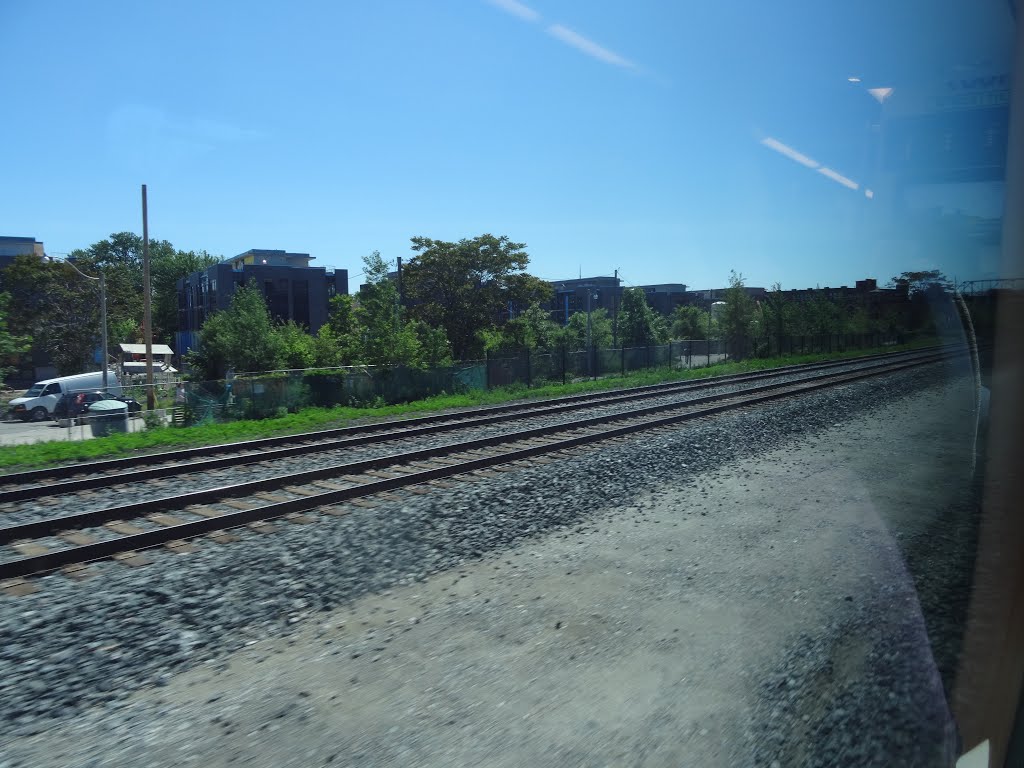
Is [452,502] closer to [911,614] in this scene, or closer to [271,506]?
[271,506]

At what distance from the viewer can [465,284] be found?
1469 inches

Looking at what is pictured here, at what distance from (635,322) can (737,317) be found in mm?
7091

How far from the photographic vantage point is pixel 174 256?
309 feet

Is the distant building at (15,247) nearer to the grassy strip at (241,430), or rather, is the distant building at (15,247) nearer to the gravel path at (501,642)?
the grassy strip at (241,430)

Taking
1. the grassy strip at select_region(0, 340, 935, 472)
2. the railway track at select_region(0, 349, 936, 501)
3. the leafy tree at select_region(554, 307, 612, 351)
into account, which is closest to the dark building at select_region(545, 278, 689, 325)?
the leafy tree at select_region(554, 307, 612, 351)

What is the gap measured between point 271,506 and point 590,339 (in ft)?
120

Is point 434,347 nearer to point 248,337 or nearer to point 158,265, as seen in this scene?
point 248,337

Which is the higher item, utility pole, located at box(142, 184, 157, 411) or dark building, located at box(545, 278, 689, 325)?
dark building, located at box(545, 278, 689, 325)

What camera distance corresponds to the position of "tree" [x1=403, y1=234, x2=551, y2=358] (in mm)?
37219

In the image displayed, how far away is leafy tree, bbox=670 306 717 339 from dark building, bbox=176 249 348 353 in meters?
32.1

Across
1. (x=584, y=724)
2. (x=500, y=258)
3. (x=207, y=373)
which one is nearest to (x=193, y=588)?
(x=584, y=724)

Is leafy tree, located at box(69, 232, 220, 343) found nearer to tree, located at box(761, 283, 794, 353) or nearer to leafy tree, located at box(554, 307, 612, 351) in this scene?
leafy tree, located at box(554, 307, 612, 351)

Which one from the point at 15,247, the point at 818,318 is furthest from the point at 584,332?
the point at 15,247

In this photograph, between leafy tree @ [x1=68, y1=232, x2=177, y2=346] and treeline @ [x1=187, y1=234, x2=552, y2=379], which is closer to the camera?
treeline @ [x1=187, y1=234, x2=552, y2=379]
